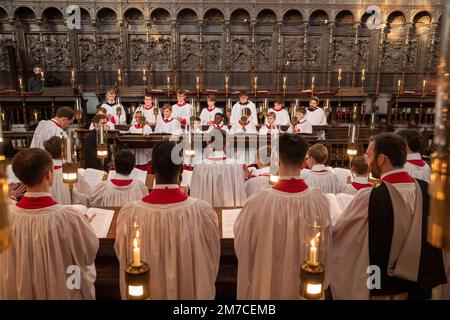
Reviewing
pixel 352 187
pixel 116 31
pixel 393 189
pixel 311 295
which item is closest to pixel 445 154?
pixel 311 295

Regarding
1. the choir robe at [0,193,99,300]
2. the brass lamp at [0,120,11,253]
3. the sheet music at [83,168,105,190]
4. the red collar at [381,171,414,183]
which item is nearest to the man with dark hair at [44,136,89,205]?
the sheet music at [83,168,105,190]

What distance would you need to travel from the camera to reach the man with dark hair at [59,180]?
4.54 metres

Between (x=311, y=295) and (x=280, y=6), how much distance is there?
46.9ft

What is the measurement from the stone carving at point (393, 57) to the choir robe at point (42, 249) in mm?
15378

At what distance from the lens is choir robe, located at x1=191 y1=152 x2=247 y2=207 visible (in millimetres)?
6254

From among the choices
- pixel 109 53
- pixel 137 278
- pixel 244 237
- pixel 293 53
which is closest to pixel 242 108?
pixel 293 53

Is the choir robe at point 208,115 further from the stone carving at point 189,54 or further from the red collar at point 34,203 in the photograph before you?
the red collar at point 34,203

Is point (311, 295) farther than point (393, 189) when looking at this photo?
No

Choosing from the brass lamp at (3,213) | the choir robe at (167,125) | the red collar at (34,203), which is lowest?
the choir robe at (167,125)

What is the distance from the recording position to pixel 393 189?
9.06 ft

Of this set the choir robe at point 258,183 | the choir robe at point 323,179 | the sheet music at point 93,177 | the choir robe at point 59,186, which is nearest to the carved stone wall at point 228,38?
the sheet music at point 93,177

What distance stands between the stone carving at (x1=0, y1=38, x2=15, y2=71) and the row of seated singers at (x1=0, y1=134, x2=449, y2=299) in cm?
1412

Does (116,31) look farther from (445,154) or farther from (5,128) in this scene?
(445,154)

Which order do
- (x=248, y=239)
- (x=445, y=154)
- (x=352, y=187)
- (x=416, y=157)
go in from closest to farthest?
(x=445, y=154), (x=248, y=239), (x=352, y=187), (x=416, y=157)
